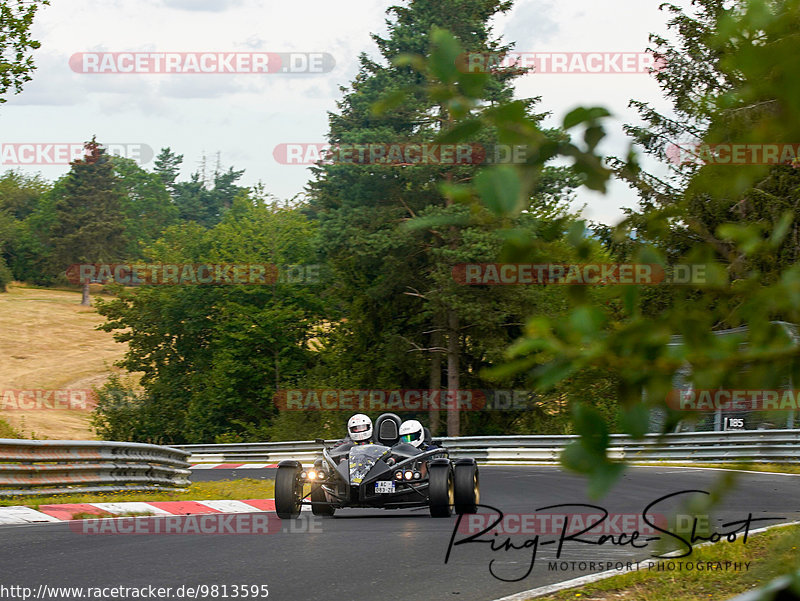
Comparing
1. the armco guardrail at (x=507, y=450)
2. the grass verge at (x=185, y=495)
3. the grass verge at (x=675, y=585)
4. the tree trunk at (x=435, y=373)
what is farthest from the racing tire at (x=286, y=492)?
the tree trunk at (x=435, y=373)

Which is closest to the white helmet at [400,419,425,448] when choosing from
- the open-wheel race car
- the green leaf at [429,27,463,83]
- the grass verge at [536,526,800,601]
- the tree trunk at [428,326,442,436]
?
the open-wheel race car

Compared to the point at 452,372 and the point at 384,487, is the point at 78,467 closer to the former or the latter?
the point at 384,487

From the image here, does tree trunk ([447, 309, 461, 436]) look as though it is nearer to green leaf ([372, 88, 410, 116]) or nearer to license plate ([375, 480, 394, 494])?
license plate ([375, 480, 394, 494])

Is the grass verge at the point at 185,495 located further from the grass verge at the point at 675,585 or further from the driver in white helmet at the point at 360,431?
the grass verge at the point at 675,585

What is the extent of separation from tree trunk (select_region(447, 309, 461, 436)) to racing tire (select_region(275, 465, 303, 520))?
24.6 meters

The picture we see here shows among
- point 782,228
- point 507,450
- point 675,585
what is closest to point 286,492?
point 675,585

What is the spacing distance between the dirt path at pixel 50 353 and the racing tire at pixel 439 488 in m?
45.6

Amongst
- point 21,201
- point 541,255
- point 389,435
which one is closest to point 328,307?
point 389,435

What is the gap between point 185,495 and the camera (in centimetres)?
1488

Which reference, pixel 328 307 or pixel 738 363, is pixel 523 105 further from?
pixel 328 307

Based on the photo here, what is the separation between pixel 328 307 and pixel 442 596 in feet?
136

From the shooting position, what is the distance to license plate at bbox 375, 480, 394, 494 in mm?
11164

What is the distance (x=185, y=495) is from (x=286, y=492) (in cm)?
445

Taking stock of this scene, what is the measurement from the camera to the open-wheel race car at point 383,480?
35.9ft
